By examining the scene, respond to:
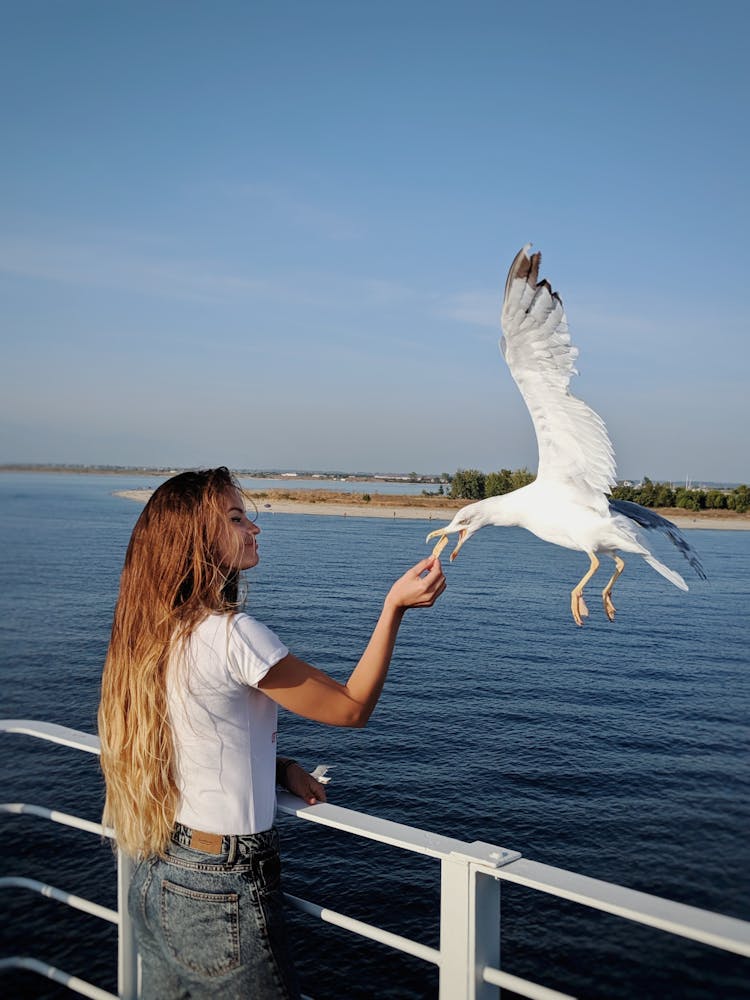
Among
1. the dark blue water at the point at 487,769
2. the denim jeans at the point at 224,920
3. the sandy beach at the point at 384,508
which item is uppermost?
the denim jeans at the point at 224,920

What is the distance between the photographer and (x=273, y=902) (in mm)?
2174

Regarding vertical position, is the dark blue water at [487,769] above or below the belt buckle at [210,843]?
below

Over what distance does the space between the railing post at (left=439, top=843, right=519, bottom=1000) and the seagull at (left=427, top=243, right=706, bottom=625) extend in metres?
0.68

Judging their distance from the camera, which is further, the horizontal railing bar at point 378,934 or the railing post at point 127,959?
the railing post at point 127,959

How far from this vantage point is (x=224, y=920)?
2.11 meters

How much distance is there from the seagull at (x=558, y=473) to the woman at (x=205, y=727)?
382 millimetres

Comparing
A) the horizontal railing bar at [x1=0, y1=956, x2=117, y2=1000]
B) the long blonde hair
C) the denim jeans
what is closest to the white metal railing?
the denim jeans

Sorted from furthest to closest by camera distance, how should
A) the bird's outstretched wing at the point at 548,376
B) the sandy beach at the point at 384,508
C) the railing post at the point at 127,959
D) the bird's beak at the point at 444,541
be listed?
1. the sandy beach at the point at 384,508
2. the railing post at the point at 127,959
3. the bird's outstretched wing at the point at 548,376
4. the bird's beak at the point at 444,541

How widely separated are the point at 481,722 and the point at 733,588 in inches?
1199

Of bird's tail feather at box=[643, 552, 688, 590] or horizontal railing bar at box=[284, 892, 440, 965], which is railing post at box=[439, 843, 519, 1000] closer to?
horizontal railing bar at box=[284, 892, 440, 965]

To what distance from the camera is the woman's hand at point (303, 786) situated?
266cm

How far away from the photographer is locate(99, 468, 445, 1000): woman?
2.08 meters

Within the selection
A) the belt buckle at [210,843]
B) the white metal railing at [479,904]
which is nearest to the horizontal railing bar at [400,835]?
the white metal railing at [479,904]

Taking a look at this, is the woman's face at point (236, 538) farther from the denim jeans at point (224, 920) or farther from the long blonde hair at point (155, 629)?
the denim jeans at point (224, 920)
